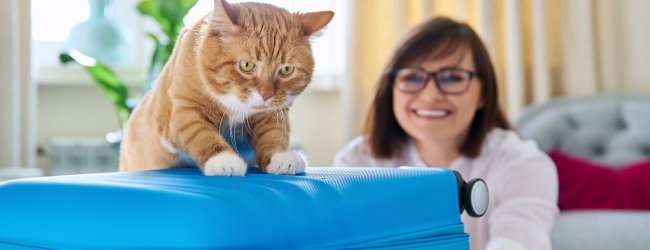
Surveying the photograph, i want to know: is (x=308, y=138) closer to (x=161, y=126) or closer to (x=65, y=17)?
(x=65, y=17)

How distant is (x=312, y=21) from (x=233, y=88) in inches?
4.5

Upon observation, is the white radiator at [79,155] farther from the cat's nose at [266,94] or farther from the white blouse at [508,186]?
the cat's nose at [266,94]

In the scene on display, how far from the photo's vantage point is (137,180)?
1.96ft

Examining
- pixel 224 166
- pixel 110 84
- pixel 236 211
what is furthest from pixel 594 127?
pixel 236 211

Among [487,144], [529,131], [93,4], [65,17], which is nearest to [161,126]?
[487,144]

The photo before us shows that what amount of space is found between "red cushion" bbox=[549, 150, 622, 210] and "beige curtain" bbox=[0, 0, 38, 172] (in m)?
1.50

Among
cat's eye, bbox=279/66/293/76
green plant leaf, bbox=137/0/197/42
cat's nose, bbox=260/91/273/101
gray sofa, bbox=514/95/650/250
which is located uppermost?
cat's eye, bbox=279/66/293/76

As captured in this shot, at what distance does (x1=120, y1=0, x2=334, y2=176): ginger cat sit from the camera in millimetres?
755

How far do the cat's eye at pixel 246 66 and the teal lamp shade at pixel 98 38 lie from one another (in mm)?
1494

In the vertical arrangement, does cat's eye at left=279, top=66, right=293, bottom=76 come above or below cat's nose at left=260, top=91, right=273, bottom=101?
above

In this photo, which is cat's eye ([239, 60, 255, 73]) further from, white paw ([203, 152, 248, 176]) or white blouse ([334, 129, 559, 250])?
white blouse ([334, 129, 559, 250])

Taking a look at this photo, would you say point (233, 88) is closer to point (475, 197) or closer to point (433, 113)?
point (475, 197)

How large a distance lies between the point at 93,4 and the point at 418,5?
1.13 meters

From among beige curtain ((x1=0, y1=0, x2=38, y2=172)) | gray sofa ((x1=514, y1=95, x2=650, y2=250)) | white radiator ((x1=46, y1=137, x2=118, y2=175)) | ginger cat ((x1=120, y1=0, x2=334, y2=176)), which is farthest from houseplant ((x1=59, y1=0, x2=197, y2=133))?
ginger cat ((x1=120, y1=0, x2=334, y2=176))
